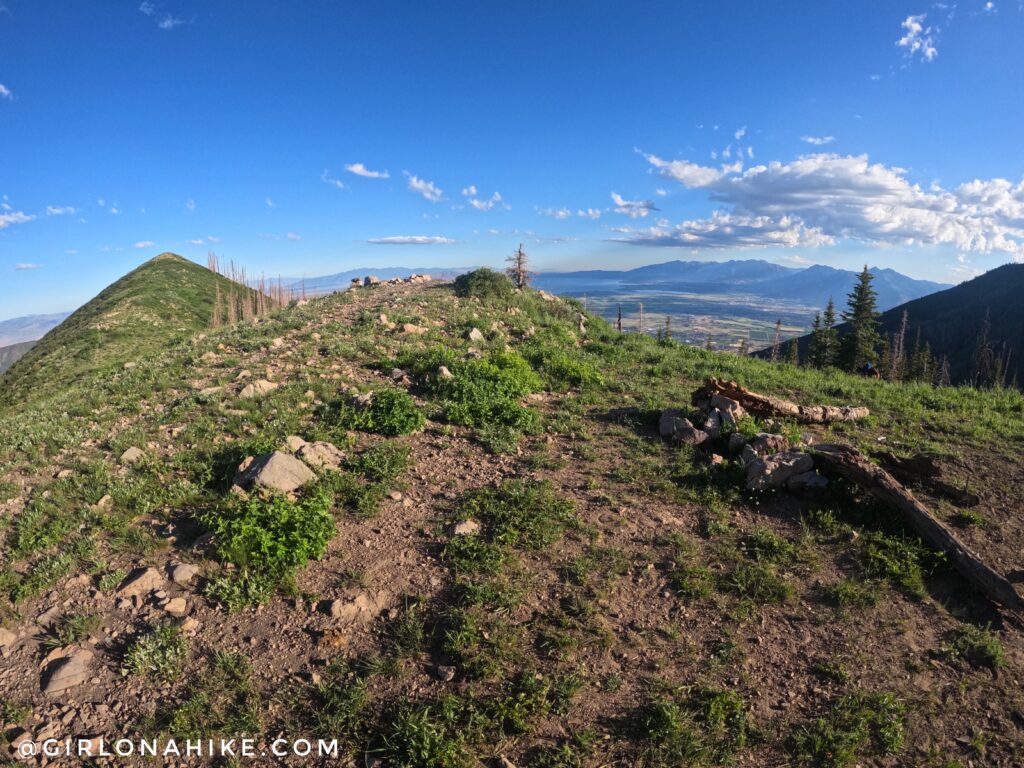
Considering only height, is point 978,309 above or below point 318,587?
above

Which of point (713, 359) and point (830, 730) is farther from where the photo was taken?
point (713, 359)

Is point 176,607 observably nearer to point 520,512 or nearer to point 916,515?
point 520,512

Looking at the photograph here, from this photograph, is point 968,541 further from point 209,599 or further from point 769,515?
point 209,599

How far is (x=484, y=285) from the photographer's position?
65.5ft

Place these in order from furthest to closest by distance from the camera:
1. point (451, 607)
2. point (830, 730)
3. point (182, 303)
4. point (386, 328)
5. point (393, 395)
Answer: point (182, 303) → point (386, 328) → point (393, 395) → point (451, 607) → point (830, 730)

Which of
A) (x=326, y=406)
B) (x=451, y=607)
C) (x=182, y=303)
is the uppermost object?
(x=182, y=303)

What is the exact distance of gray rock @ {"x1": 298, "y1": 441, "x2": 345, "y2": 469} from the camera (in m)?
7.56

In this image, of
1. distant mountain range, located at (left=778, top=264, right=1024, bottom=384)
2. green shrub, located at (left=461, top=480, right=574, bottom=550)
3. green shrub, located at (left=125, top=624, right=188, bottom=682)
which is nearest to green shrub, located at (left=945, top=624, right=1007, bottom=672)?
green shrub, located at (left=461, top=480, right=574, bottom=550)

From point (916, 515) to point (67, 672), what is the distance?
9273 millimetres

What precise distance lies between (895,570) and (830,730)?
2.64 m

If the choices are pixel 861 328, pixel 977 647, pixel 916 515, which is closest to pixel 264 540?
pixel 977 647

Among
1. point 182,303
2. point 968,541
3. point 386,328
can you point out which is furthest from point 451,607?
point 182,303

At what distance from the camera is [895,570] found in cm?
590

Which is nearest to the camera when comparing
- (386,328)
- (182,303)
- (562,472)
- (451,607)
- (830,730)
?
(830,730)
